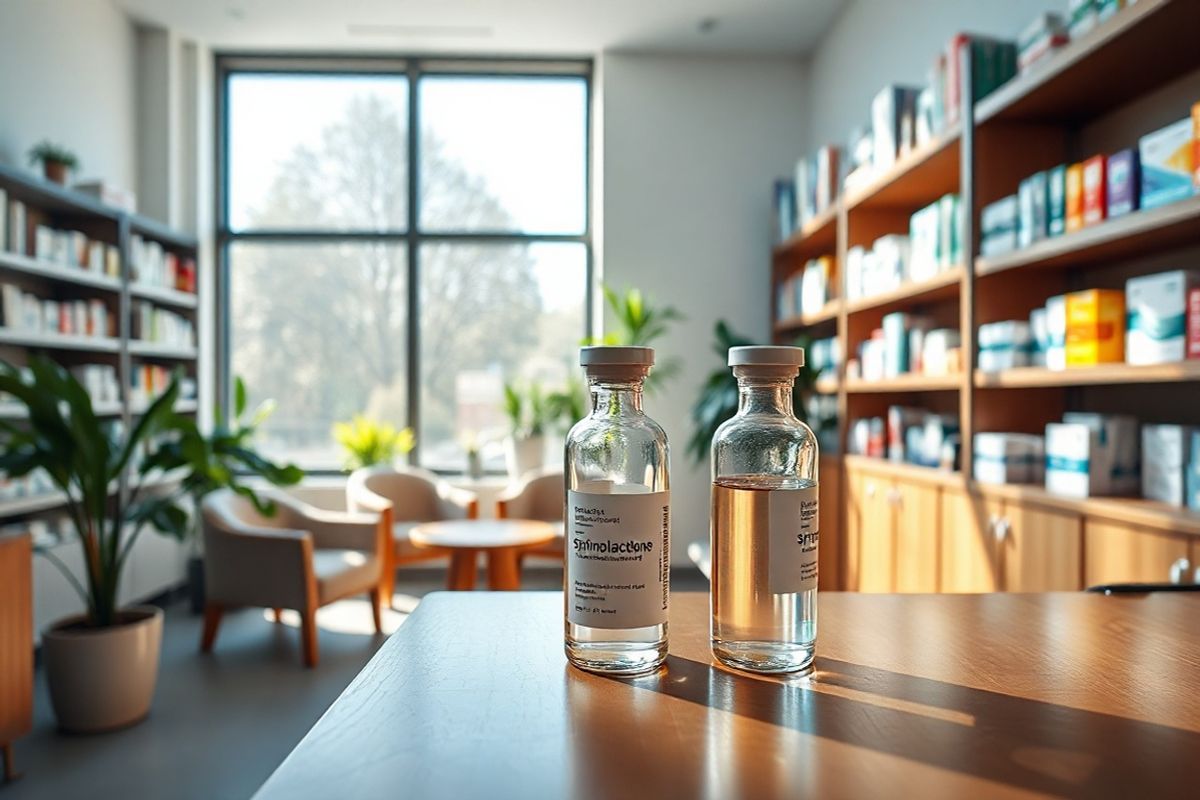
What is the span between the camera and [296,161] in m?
5.76

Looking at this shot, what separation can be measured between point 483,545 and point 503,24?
10.8 feet

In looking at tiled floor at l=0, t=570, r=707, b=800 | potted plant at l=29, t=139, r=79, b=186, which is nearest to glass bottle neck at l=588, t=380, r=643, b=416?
tiled floor at l=0, t=570, r=707, b=800

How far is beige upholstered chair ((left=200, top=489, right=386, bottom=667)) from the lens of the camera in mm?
3648

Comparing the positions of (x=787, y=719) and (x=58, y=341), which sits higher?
(x=58, y=341)

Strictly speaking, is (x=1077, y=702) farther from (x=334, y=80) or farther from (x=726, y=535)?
(x=334, y=80)

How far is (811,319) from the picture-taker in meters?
4.52

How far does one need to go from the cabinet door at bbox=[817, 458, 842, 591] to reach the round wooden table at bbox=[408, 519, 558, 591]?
4.70 ft

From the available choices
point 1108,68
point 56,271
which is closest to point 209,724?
point 56,271

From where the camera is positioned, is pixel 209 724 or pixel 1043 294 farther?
pixel 209 724

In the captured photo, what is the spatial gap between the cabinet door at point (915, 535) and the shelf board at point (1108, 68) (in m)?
1.34

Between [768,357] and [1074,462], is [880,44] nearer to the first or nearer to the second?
[1074,462]

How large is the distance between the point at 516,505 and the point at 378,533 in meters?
0.93

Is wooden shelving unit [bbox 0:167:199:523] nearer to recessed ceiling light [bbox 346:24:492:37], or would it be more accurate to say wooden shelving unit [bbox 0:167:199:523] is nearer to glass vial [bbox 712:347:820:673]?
recessed ceiling light [bbox 346:24:492:37]

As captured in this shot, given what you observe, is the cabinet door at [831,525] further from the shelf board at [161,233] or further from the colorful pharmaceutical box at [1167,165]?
the shelf board at [161,233]
